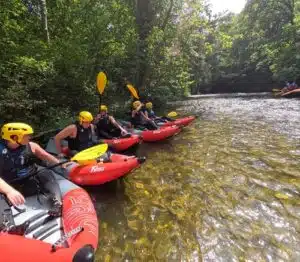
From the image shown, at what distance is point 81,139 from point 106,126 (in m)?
2.09

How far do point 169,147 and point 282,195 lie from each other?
3806 millimetres

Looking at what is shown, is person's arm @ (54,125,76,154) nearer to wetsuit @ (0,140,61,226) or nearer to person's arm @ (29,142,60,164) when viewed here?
person's arm @ (29,142,60,164)

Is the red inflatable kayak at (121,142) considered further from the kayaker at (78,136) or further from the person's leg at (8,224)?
the person's leg at (8,224)

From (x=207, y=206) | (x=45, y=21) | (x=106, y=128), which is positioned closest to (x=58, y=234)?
(x=207, y=206)

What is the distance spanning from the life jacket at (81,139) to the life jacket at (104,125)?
191cm

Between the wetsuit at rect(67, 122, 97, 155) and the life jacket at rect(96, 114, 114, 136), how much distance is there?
191 centimetres

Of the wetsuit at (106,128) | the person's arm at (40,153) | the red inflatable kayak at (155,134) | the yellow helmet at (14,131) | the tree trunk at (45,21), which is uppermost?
the tree trunk at (45,21)

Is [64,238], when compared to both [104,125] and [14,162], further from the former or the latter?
[104,125]

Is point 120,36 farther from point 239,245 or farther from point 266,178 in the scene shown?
point 239,245

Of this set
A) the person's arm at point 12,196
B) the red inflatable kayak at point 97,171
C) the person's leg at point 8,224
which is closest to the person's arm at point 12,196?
the person's arm at point 12,196

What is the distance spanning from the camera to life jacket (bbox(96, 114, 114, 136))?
24.2ft

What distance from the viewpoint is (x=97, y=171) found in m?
Result: 4.45

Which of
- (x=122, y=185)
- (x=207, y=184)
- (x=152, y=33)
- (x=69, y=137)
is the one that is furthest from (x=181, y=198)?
(x=152, y=33)

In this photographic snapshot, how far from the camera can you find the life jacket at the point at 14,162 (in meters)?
3.41
